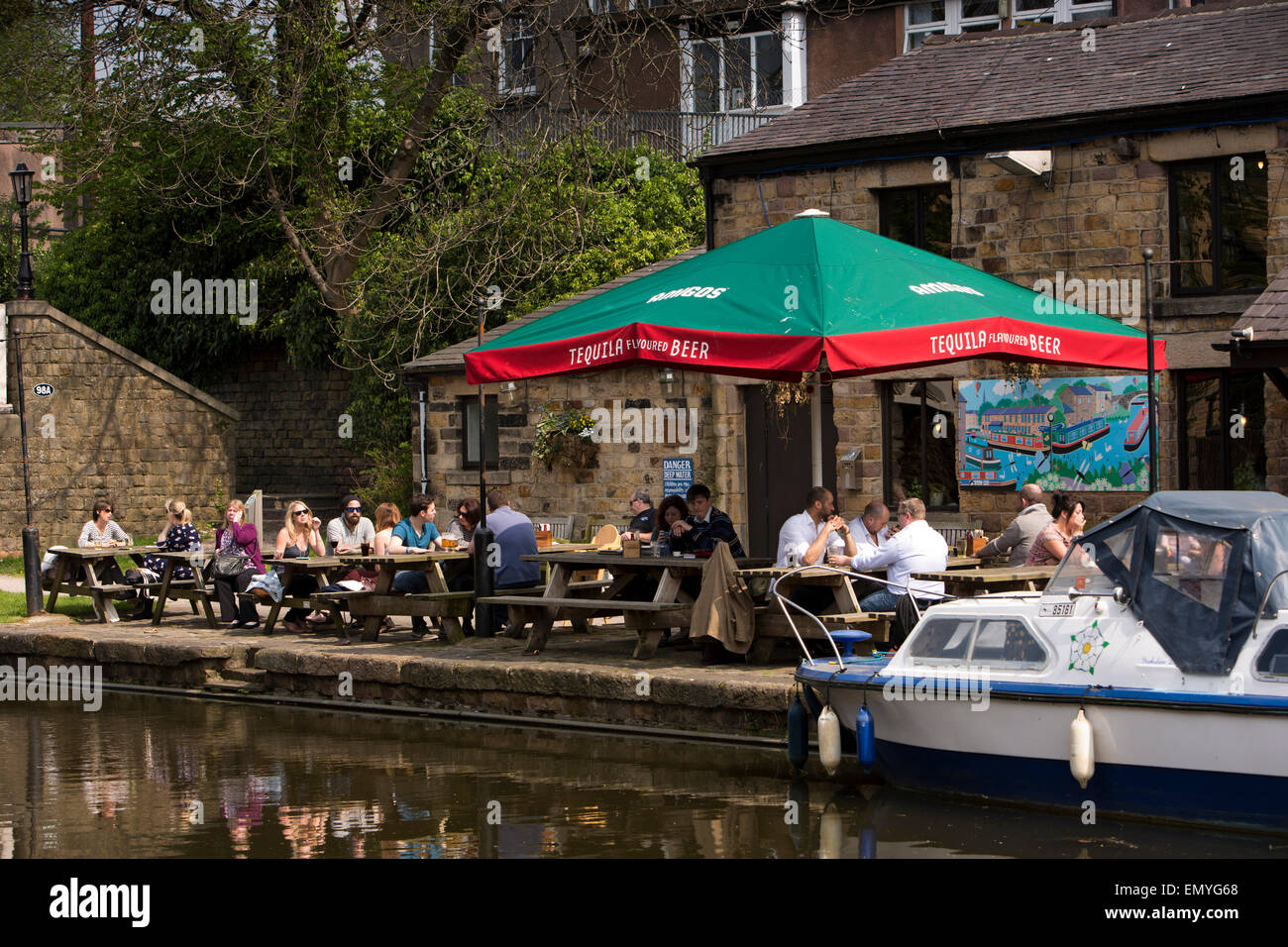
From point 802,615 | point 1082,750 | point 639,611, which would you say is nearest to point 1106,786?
point 1082,750

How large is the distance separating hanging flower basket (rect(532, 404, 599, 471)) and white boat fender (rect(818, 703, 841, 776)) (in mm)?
11175

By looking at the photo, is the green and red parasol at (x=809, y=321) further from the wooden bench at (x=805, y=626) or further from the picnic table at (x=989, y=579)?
the wooden bench at (x=805, y=626)

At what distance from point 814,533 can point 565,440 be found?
360 inches

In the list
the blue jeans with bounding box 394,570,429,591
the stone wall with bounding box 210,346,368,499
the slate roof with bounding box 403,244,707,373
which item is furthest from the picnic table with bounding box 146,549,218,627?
the stone wall with bounding box 210,346,368,499

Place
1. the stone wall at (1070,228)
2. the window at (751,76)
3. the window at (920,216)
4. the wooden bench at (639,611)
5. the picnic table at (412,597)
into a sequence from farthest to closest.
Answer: the window at (751,76) < the window at (920,216) < the stone wall at (1070,228) < the picnic table at (412,597) < the wooden bench at (639,611)

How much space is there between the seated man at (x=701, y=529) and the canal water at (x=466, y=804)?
79.0 inches

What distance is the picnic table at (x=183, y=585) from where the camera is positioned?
15133mm

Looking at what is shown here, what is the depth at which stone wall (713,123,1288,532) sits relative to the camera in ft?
49.6

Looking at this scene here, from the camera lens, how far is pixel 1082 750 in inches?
306

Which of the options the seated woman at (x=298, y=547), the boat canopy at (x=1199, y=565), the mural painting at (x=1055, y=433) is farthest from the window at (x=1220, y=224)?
the seated woman at (x=298, y=547)

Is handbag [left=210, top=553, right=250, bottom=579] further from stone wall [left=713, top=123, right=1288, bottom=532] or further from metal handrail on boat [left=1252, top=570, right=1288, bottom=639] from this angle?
metal handrail on boat [left=1252, top=570, right=1288, bottom=639]

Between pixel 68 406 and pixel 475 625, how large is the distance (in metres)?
14.7

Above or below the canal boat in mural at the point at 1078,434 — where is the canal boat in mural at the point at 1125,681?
below

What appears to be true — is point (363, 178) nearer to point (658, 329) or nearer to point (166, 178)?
point (166, 178)
